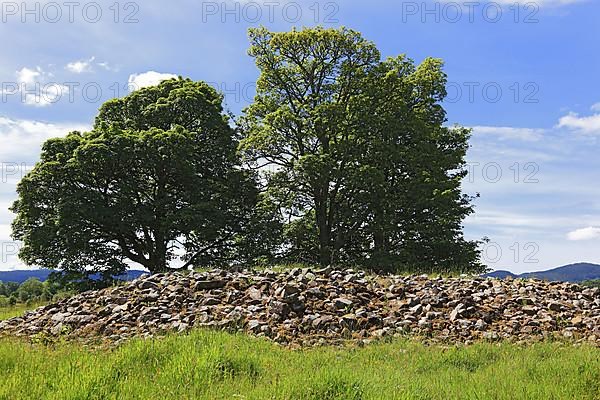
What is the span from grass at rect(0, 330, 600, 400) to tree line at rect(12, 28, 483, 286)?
47.5 feet

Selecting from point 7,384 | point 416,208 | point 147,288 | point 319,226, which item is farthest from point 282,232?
point 7,384

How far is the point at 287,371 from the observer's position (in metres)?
6.91

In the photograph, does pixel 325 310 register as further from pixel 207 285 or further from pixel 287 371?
pixel 287 371

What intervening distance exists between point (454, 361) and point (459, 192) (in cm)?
1953

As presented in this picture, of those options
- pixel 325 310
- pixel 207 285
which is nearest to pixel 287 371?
pixel 325 310

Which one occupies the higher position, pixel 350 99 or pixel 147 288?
pixel 350 99

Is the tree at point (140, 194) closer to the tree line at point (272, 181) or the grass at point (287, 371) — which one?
the tree line at point (272, 181)

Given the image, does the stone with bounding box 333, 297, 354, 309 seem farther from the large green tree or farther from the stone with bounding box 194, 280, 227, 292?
the large green tree

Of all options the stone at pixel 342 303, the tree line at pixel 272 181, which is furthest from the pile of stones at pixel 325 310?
the tree line at pixel 272 181

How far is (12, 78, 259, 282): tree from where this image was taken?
23562 mm

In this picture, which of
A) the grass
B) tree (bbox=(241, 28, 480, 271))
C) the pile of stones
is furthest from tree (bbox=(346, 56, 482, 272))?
the grass

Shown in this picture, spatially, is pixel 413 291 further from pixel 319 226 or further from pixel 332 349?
pixel 319 226

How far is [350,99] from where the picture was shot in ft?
85.0

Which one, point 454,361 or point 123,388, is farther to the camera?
point 454,361
